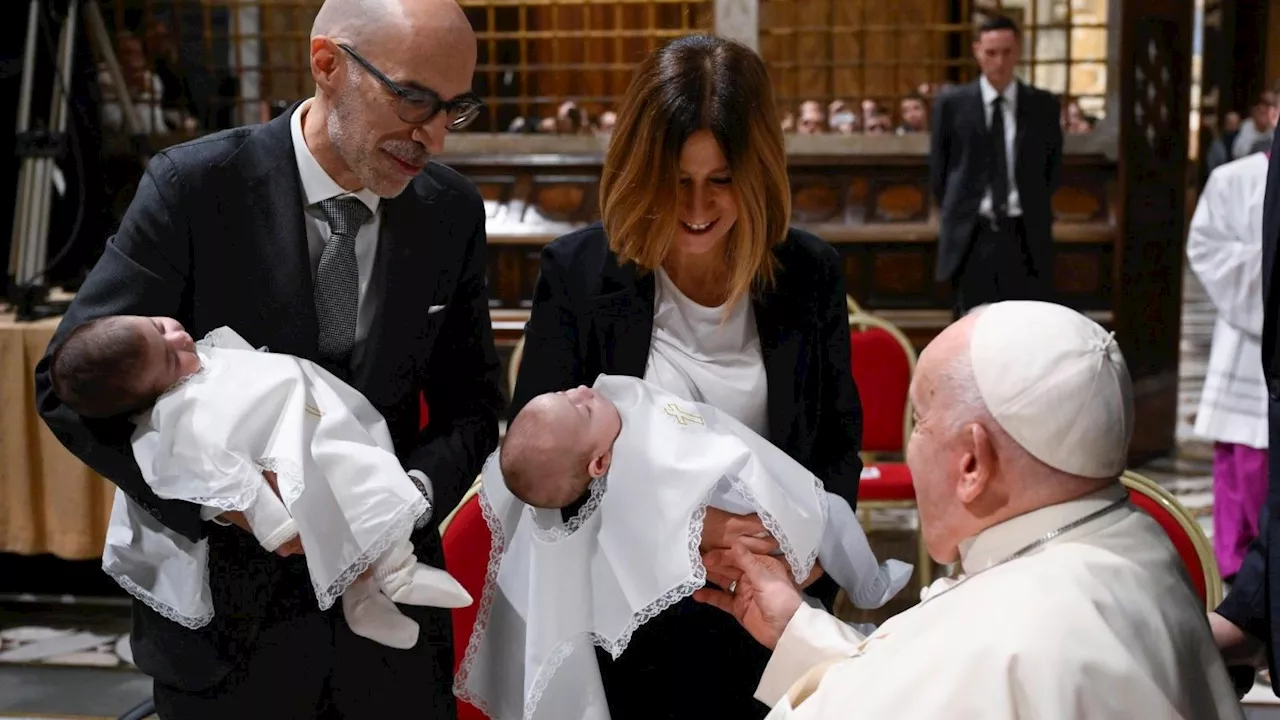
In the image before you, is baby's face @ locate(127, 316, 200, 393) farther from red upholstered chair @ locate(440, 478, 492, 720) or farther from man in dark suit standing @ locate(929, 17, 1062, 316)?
man in dark suit standing @ locate(929, 17, 1062, 316)

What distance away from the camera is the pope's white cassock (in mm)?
1438

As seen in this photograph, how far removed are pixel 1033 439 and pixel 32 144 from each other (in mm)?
4430

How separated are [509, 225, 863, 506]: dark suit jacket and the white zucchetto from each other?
0.60 meters

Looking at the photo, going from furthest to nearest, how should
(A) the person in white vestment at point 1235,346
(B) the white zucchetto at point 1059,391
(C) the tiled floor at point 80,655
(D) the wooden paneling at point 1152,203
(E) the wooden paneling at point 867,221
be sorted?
(E) the wooden paneling at point 867,221, (D) the wooden paneling at point 1152,203, (A) the person in white vestment at point 1235,346, (C) the tiled floor at point 80,655, (B) the white zucchetto at point 1059,391

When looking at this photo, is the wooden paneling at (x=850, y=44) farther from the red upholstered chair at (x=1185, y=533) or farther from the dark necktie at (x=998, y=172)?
the red upholstered chair at (x=1185, y=533)

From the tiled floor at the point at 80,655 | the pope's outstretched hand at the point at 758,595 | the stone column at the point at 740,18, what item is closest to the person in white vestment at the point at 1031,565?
the pope's outstretched hand at the point at 758,595

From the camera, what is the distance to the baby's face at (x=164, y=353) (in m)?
1.89

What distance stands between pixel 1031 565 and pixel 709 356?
31.1 inches

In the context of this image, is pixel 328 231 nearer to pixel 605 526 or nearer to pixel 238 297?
pixel 238 297

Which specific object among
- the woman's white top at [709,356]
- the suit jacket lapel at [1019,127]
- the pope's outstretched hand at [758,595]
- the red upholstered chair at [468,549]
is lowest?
the red upholstered chair at [468,549]

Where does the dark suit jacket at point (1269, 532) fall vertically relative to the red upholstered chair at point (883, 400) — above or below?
above

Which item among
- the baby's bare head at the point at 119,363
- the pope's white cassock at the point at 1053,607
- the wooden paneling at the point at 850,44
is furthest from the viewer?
the wooden paneling at the point at 850,44

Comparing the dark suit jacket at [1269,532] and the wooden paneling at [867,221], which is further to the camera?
the wooden paneling at [867,221]

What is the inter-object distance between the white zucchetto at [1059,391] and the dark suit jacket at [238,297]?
0.81m
